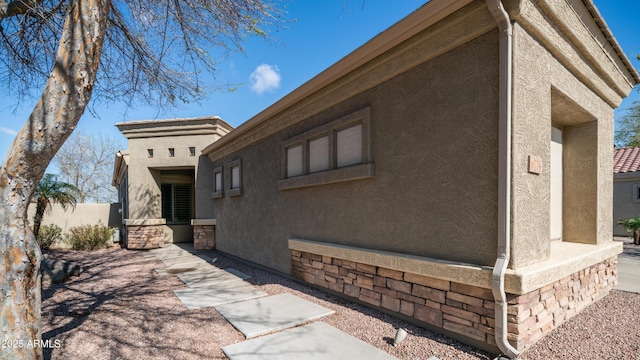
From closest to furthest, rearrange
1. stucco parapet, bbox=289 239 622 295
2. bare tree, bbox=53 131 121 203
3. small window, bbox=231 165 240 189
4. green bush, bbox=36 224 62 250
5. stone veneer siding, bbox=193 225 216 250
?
1. stucco parapet, bbox=289 239 622 295
2. small window, bbox=231 165 240 189
3. green bush, bbox=36 224 62 250
4. stone veneer siding, bbox=193 225 216 250
5. bare tree, bbox=53 131 121 203

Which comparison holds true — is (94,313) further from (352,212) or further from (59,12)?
(59,12)

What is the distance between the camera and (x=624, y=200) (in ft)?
46.7

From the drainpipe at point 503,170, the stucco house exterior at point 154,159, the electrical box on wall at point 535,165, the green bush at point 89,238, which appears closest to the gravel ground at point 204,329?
the drainpipe at point 503,170

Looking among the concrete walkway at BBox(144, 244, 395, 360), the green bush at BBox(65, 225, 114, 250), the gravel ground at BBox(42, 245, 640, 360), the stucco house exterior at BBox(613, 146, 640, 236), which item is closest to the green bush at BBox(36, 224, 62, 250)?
the green bush at BBox(65, 225, 114, 250)

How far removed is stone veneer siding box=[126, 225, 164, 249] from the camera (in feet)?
40.0

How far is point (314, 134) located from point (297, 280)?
307cm

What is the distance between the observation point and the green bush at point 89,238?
12.1m

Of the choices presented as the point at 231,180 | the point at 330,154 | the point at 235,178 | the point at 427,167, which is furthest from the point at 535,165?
the point at 231,180


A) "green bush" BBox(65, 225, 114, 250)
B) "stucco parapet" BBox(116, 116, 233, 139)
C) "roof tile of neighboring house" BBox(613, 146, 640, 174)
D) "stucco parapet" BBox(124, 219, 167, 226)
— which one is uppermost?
"stucco parapet" BBox(116, 116, 233, 139)

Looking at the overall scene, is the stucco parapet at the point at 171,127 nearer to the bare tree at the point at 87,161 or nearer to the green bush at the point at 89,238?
the green bush at the point at 89,238

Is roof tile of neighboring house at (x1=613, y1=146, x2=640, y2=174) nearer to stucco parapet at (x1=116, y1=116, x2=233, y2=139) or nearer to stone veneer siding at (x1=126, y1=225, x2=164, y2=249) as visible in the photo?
stucco parapet at (x1=116, y1=116, x2=233, y2=139)

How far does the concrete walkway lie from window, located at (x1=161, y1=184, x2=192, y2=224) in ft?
24.0

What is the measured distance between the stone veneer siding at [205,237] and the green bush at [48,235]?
5.65 metres

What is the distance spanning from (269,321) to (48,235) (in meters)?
12.6
